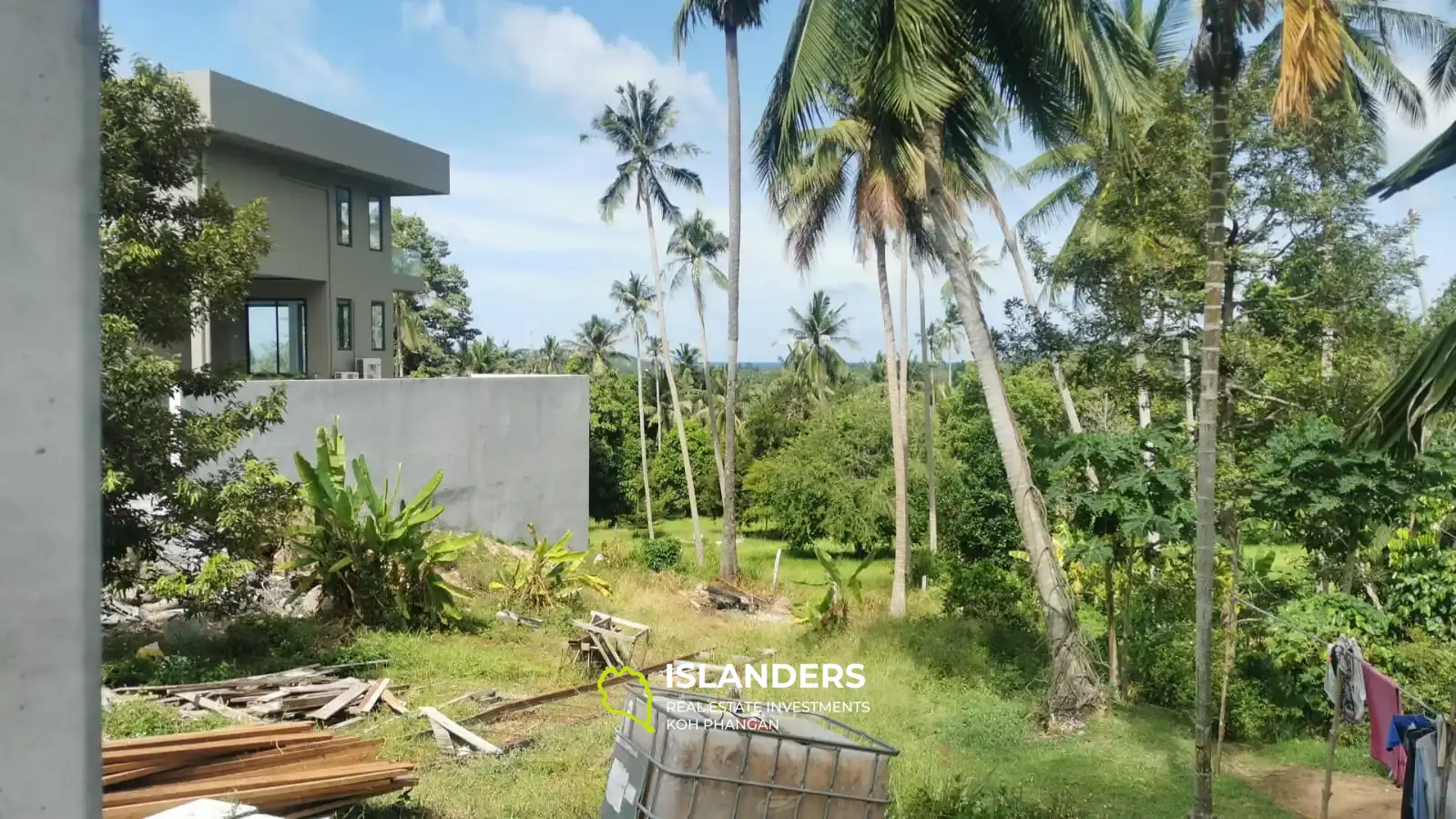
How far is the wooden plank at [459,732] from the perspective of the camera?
8.77m

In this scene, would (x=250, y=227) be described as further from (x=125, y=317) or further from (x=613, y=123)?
(x=613, y=123)

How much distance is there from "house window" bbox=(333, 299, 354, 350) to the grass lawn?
25.3 feet

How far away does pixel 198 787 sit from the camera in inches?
238

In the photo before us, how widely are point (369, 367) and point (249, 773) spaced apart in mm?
16969

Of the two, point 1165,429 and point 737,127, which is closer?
point 1165,429

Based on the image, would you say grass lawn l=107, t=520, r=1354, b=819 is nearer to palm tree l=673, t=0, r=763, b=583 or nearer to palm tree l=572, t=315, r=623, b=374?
palm tree l=673, t=0, r=763, b=583

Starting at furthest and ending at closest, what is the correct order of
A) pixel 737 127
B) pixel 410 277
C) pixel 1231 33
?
pixel 410 277 → pixel 737 127 → pixel 1231 33

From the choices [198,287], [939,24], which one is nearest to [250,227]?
[198,287]

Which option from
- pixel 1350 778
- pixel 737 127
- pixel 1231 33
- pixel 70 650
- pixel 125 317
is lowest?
pixel 1350 778

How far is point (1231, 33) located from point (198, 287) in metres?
9.60

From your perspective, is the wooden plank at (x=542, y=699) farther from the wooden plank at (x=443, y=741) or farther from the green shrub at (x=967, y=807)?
the green shrub at (x=967, y=807)

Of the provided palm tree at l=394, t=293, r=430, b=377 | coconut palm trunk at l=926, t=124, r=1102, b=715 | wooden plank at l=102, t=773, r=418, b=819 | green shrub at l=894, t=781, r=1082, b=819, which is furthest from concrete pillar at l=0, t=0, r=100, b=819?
palm tree at l=394, t=293, r=430, b=377

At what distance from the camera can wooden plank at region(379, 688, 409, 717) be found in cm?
985

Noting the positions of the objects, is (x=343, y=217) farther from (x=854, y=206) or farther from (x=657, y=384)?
(x=657, y=384)
